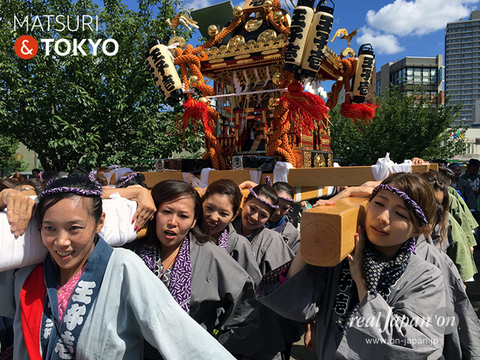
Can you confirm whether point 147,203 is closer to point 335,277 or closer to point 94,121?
point 335,277

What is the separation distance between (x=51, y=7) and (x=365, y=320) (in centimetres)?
1003

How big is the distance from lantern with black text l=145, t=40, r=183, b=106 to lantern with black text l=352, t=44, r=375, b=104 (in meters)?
3.10

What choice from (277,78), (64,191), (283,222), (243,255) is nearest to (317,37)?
(277,78)

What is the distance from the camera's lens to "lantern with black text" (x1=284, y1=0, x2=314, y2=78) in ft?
14.4

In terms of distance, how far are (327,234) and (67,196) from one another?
0.89 m

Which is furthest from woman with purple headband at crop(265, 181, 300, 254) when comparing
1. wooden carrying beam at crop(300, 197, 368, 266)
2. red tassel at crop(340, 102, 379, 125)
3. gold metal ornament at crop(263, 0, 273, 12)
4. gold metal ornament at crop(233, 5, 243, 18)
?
gold metal ornament at crop(233, 5, 243, 18)

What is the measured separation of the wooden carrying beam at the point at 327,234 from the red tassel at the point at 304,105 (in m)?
3.50

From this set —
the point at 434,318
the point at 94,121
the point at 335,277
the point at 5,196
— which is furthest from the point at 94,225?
the point at 94,121

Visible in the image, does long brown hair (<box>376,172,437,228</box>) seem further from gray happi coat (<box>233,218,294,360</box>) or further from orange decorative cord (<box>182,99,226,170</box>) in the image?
orange decorative cord (<box>182,99,226,170</box>)

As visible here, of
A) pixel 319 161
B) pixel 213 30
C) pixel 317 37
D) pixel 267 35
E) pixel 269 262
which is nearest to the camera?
pixel 269 262

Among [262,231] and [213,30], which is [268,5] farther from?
[262,231]

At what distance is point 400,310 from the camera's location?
1309 mm

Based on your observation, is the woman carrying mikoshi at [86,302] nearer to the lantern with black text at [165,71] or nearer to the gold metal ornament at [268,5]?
the lantern with black text at [165,71]

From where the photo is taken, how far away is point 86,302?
1.17 m
